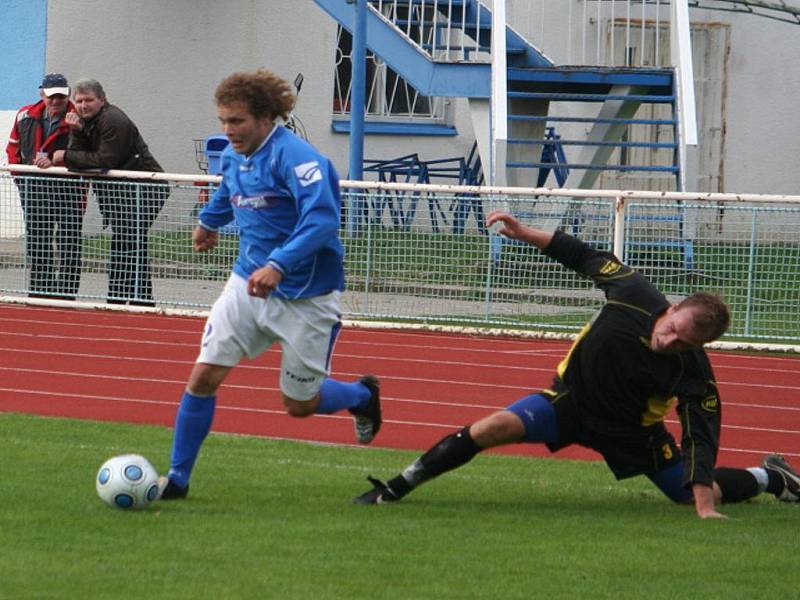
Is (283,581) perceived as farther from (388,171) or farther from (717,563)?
(388,171)

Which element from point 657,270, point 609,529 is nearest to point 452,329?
point 657,270

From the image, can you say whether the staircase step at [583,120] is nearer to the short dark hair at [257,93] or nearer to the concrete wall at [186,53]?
the concrete wall at [186,53]

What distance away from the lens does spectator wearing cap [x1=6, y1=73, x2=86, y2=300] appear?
1568 cm

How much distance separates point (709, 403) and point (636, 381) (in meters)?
0.34

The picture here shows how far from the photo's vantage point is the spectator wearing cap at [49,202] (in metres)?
15.7

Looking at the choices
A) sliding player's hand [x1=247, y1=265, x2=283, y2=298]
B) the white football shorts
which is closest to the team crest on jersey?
sliding player's hand [x1=247, y1=265, x2=283, y2=298]

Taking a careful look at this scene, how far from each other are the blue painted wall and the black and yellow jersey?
16.0 metres

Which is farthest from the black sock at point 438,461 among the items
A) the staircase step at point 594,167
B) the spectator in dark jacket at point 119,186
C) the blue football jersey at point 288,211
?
the staircase step at point 594,167

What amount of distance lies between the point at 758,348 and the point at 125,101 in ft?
37.2

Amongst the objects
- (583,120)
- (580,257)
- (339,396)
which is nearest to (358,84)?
(583,120)

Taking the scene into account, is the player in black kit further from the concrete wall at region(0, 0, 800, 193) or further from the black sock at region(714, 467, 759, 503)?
the concrete wall at region(0, 0, 800, 193)

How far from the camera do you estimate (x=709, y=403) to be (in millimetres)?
7633

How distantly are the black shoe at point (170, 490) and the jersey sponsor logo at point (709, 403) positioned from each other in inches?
90.4

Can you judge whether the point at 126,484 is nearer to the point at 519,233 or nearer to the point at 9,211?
the point at 519,233
